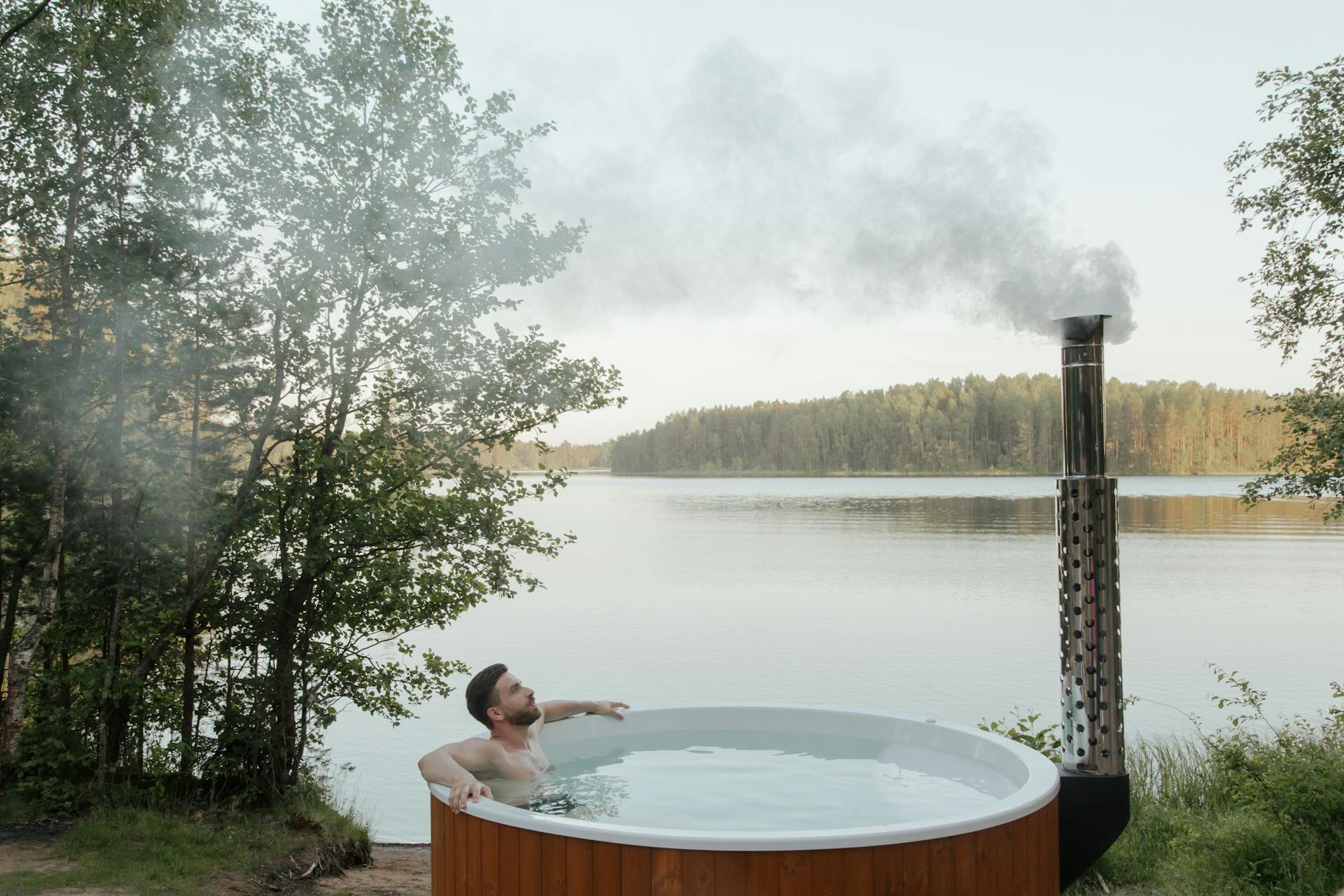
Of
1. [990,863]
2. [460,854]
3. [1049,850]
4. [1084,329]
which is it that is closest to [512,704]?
[460,854]

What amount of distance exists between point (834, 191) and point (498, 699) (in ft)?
11.5

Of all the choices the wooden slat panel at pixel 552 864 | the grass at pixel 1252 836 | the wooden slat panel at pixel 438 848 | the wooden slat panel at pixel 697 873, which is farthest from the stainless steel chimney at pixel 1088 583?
the wooden slat panel at pixel 438 848

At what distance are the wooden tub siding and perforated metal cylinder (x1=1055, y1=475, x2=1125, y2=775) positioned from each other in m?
0.57

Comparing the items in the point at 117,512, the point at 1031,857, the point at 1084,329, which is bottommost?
the point at 1031,857

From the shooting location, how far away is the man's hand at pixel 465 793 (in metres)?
2.84

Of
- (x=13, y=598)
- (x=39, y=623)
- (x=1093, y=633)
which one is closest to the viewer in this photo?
(x=1093, y=633)

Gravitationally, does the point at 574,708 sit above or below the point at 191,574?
below

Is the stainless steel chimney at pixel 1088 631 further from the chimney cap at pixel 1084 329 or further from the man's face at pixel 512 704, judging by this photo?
the man's face at pixel 512 704

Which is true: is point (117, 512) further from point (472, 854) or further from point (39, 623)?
point (472, 854)

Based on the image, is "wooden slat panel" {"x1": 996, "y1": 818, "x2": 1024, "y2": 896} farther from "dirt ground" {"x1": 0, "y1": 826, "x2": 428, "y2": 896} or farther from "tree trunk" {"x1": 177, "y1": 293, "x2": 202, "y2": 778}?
"tree trunk" {"x1": 177, "y1": 293, "x2": 202, "y2": 778}

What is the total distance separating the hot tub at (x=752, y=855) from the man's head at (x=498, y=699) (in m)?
0.46

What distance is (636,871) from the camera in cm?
244

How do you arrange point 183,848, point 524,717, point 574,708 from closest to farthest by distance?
1. point 524,717
2. point 574,708
3. point 183,848

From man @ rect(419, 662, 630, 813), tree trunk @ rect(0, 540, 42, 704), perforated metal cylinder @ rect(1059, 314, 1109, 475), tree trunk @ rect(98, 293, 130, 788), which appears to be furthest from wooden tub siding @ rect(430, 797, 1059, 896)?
tree trunk @ rect(0, 540, 42, 704)
